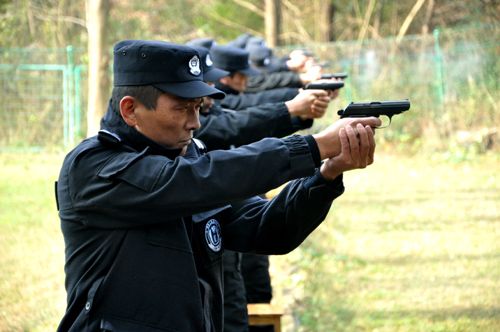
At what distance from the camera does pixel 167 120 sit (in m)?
3.21

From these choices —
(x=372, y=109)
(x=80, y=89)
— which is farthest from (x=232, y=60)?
(x=80, y=89)

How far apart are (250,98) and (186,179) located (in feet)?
12.7

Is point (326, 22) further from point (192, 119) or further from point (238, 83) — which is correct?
point (192, 119)

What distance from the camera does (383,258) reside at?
10.4 metres

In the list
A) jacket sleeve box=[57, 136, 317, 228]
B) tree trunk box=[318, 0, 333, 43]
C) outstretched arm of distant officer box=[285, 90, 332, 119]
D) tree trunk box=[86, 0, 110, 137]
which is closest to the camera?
jacket sleeve box=[57, 136, 317, 228]

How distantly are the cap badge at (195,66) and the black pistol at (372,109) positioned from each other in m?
0.55

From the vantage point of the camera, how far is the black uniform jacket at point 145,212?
2.99 metres

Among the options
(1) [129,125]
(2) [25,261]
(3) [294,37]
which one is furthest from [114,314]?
(3) [294,37]

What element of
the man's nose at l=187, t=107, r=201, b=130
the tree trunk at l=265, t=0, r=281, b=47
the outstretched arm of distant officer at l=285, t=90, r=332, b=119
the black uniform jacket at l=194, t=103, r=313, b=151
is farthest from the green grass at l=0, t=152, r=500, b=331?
the tree trunk at l=265, t=0, r=281, b=47

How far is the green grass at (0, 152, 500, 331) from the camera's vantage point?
7.54m

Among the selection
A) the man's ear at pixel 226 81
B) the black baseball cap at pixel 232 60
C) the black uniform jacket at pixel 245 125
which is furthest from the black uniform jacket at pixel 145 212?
the black baseball cap at pixel 232 60

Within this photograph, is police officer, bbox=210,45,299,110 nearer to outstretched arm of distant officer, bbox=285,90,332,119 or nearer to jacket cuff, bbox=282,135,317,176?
outstretched arm of distant officer, bbox=285,90,332,119

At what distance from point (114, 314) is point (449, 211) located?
34.1 feet

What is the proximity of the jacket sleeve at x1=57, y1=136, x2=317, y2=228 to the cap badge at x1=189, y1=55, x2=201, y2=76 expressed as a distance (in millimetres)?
375
